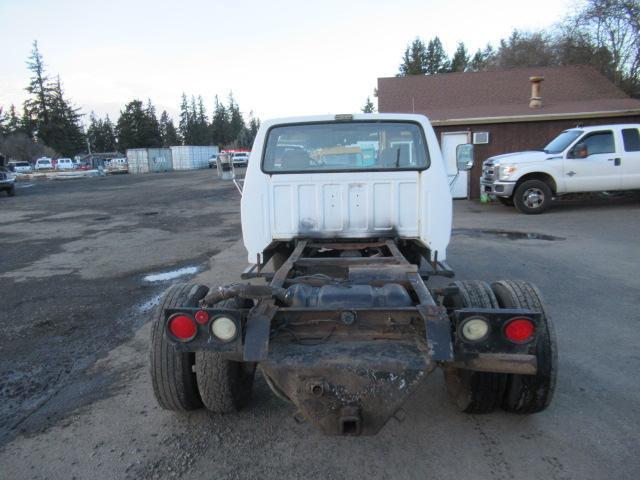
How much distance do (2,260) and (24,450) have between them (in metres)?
7.53

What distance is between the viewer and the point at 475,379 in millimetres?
2986

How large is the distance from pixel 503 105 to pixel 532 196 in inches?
282

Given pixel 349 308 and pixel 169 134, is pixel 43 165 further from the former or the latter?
pixel 349 308

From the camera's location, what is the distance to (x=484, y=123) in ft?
51.5

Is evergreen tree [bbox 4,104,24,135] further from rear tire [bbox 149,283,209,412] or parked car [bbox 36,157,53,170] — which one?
rear tire [bbox 149,283,209,412]

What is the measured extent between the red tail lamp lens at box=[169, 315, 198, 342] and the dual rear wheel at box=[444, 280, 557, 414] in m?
1.52

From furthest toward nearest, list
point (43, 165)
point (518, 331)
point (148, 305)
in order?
point (43, 165) < point (148, 305) < point (518, 331)

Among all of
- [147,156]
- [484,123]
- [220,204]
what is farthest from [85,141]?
[484,123]

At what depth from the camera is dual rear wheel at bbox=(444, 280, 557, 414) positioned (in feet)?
9.33

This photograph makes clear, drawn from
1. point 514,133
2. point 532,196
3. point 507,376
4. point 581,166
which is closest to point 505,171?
point 532,196

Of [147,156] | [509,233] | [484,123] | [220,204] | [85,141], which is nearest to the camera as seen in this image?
[509,233]

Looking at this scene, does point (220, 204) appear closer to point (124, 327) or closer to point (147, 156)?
point (124, 327)

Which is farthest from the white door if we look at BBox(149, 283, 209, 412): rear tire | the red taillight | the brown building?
the red taillight

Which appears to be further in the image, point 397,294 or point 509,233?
point 509,233
